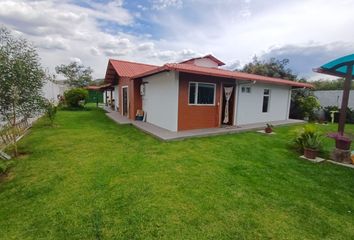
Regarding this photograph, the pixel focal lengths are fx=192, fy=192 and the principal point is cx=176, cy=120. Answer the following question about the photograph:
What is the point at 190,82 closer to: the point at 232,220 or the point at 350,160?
the point at 350,160

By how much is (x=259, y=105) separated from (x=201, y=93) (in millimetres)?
4272

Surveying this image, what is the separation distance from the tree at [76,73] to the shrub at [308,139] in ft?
138

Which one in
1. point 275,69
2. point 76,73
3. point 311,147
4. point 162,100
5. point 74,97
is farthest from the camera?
point 76,73

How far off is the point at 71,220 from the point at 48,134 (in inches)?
246

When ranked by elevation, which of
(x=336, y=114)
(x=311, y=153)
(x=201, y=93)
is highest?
(x=201, y=93)

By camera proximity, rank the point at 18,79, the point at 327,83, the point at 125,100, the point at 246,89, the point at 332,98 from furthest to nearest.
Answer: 1. the point at 327,83
2. the point at 332,98
3. the point at 125,100
4. the point at 246,89
5. the point at 18,79

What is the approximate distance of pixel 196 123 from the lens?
8430 millimetres

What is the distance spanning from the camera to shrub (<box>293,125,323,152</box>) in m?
5.36

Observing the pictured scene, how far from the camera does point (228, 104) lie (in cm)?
970

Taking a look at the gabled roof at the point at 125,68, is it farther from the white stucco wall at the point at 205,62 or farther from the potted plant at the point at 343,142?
the potted plant at the point at 343,142

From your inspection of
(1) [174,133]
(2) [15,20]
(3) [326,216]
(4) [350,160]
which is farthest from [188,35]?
(3) [326,216]

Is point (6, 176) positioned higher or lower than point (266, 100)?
lower

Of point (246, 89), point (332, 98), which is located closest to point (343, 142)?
point (246, 89)

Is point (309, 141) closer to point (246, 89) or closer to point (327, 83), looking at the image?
point (246, 89)
